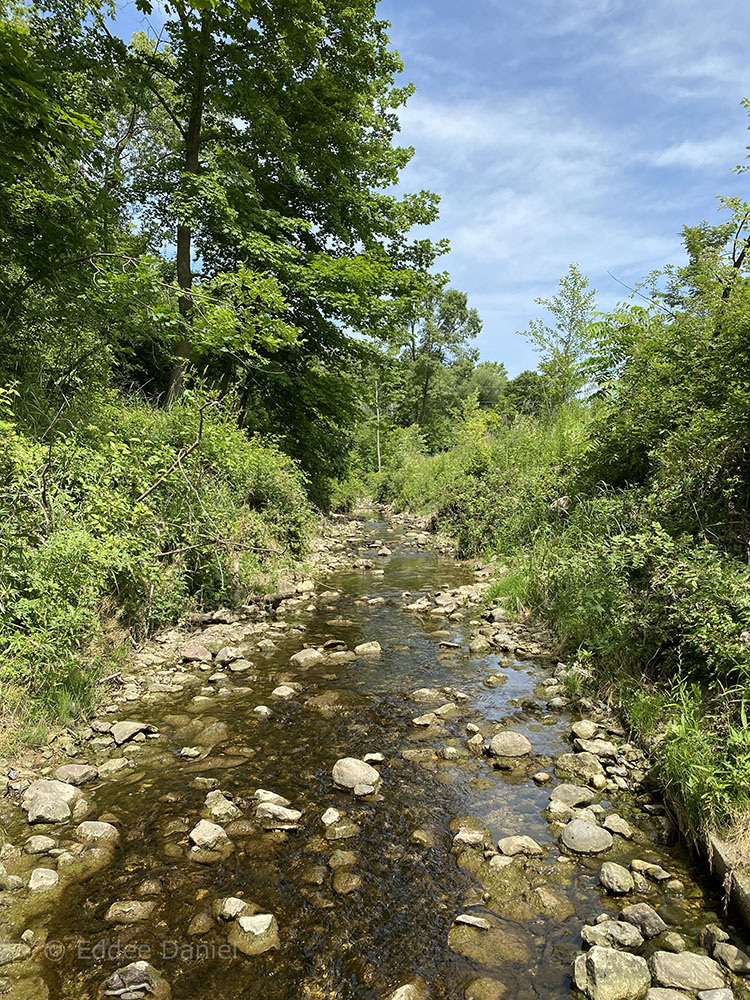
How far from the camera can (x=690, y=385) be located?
6930mm

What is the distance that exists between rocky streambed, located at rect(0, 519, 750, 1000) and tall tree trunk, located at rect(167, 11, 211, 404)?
26.4ft

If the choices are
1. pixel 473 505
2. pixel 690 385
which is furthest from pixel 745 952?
pixel 473 505

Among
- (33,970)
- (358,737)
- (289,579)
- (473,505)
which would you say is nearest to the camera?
(33,970)

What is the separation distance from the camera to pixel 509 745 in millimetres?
5332

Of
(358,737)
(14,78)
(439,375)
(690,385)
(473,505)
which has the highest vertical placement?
(439,375)

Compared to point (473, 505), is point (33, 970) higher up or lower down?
lower down

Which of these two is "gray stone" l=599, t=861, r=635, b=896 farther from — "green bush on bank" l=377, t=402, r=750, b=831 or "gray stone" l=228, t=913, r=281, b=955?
"gray stone" l=228, t=913, r=281, b=955

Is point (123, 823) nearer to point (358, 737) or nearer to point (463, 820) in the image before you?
point (358, 737)

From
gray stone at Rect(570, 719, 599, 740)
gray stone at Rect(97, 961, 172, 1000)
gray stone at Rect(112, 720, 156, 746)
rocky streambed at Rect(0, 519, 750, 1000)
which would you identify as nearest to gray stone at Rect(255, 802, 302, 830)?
rocky streambed at Rect(0, 519, 750, 1000)

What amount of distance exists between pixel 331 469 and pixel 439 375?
35788 mm

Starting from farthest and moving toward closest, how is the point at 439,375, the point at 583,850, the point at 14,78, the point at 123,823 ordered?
the point at 439,375
the point at 14,78
the point at 123,823
the point at 583,850

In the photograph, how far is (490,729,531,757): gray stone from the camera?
17.3 feet

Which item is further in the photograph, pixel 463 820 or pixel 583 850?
pixel 463 820

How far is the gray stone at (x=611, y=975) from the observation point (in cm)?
276
